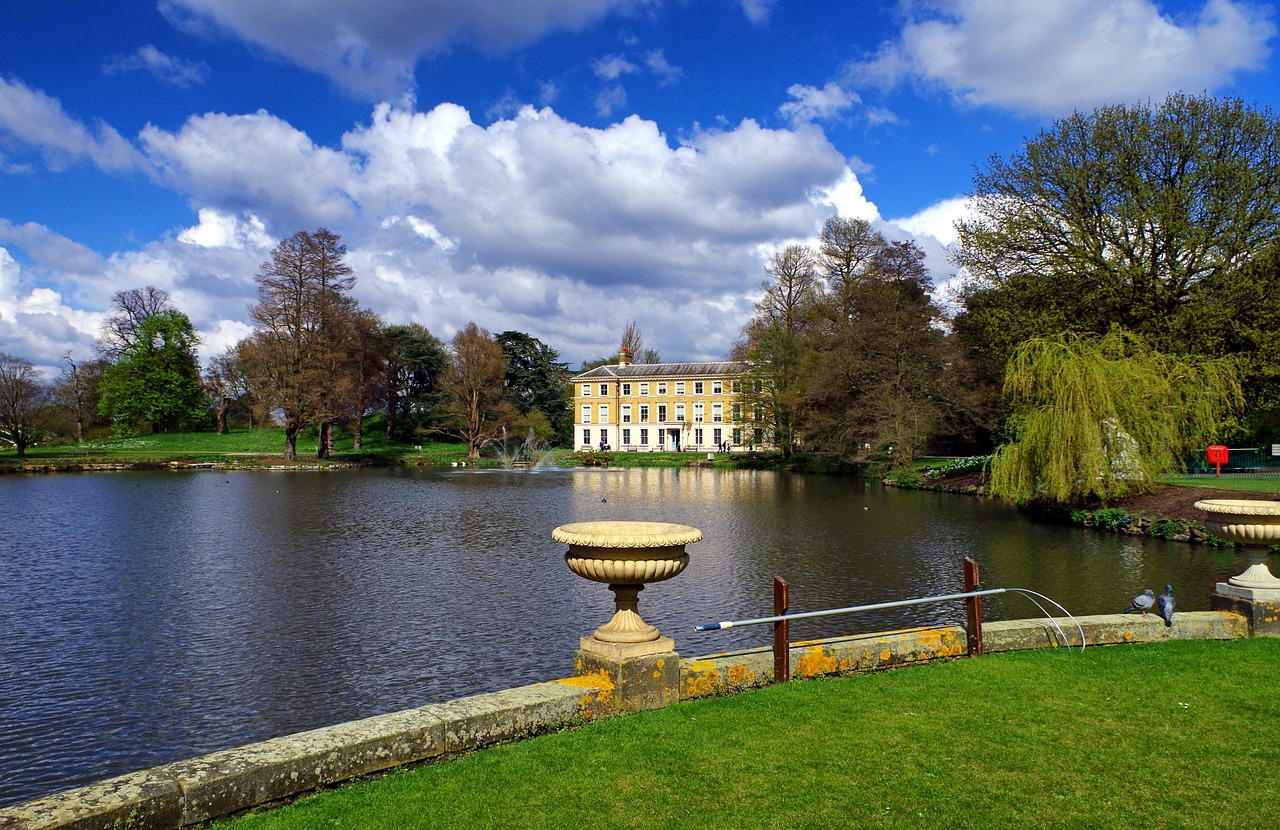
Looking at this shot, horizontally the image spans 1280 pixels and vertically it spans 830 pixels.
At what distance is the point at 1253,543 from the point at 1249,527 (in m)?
0.17

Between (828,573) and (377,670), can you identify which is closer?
(377,670)

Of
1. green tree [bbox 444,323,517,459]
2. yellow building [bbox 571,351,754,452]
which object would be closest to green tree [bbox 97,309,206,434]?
green tree [bbox 444,323,517,459]

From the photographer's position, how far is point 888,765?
4.81 m

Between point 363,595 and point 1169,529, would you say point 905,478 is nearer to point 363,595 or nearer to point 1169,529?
point 1169,529

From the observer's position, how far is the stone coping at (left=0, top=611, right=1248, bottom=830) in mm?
3959

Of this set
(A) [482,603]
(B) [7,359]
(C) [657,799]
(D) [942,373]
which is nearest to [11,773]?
(C) [657,799]

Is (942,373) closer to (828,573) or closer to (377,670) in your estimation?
(828,573)

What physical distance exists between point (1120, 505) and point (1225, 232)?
465 inches

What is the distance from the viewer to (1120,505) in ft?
74.0

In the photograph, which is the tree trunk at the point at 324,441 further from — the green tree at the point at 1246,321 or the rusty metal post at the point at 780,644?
the rusty metal post at the point at 780,644

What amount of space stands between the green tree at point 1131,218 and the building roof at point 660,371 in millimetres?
46521

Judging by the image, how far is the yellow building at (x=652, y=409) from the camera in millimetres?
77562

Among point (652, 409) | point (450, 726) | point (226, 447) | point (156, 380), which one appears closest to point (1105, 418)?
point (450, 726)

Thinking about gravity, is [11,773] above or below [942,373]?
below
